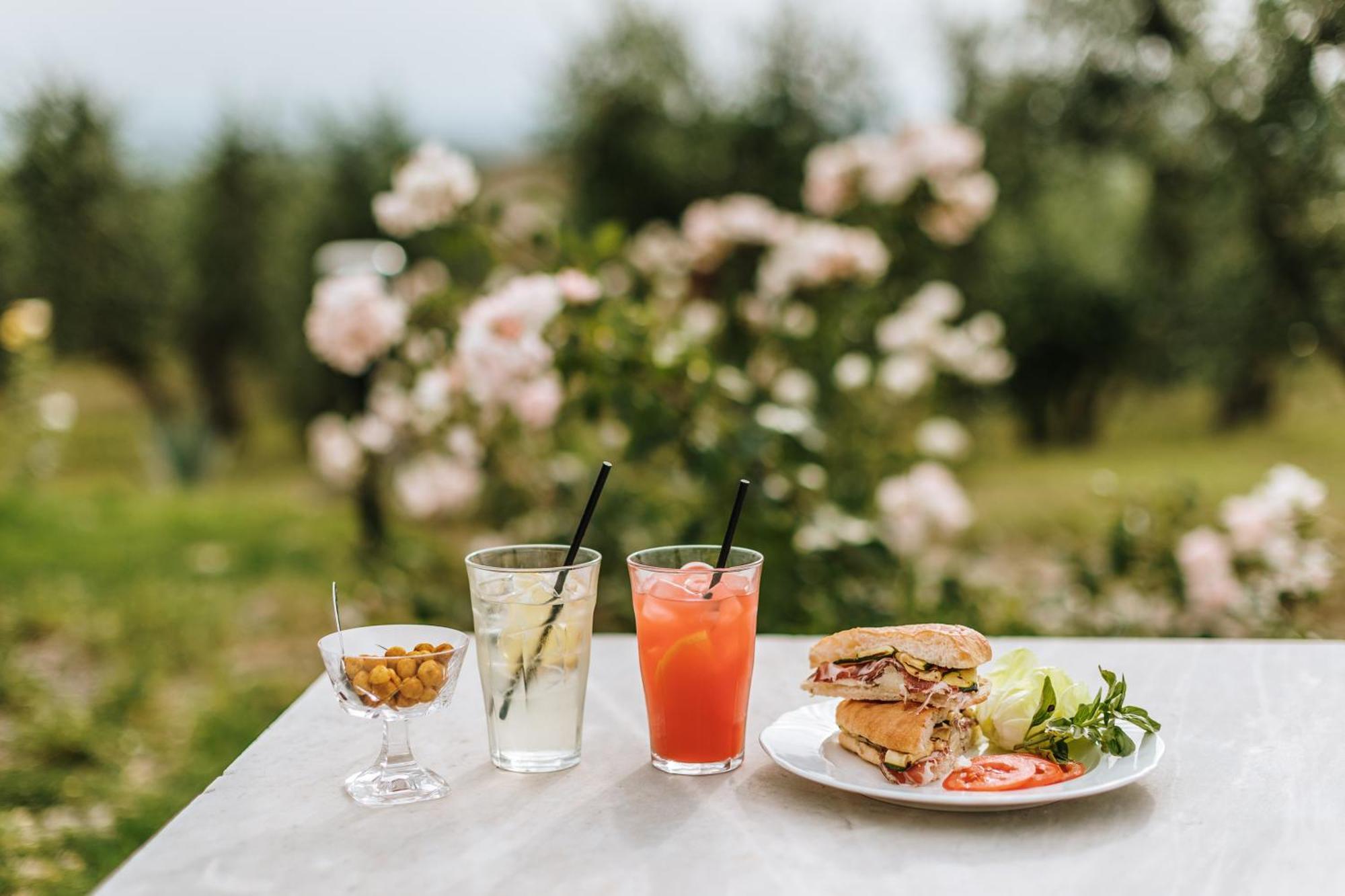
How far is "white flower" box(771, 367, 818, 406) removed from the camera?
2.85 m

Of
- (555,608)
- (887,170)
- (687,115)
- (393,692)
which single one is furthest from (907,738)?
(687,115)

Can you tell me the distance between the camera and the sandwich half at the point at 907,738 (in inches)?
37.5

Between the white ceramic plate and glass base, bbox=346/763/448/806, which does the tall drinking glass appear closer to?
the white ceramic plate

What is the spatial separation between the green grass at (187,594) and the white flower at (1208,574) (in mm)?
219

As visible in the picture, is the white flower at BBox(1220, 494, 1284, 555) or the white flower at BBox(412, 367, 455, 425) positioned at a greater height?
the white flower at BBox(412, 367, 455, 425)

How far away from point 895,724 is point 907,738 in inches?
0.7

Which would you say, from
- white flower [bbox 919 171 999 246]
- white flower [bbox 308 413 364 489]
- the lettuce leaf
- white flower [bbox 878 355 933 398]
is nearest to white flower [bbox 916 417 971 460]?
white flower [bbox 878 355 933 398]

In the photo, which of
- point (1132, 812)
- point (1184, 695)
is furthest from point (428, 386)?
point (1132, 812)

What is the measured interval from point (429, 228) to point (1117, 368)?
3907mm

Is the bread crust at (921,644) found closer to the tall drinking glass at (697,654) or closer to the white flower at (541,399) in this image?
the tall drinking glass at (697,654)

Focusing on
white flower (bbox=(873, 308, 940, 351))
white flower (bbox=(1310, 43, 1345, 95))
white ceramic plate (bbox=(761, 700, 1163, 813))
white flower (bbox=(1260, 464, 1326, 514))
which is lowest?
white flower (bbox=(1260, 464, 1326, 514))

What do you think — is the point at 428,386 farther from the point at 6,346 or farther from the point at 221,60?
the point at 221,60

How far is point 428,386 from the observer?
239cm

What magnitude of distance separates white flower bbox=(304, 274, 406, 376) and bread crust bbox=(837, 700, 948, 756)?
1.64 m
